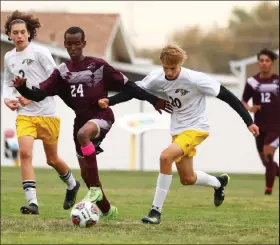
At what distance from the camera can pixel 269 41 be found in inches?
3253

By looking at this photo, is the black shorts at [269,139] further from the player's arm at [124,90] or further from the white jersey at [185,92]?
the player's arm at [124,90]

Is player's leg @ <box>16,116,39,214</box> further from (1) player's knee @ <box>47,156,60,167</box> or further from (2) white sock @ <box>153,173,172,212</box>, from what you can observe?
(2) white sock @ <box>153,173,172,212</box>

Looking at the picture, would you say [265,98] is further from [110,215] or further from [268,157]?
[110,215]

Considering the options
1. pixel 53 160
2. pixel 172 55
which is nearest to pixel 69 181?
pixel 53 160

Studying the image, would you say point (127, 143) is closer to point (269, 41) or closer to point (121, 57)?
point (121, 57)

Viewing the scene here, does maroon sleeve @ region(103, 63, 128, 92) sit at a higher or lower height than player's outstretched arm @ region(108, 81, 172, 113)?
higher

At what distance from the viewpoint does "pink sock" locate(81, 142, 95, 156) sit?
954cm

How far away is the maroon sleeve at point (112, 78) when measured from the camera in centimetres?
994

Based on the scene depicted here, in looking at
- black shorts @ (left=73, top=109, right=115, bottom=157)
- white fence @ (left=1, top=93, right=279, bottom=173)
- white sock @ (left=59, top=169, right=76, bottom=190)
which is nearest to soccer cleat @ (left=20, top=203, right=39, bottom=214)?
black shorts @ (left=73, top=109, right=115, bottom=157)

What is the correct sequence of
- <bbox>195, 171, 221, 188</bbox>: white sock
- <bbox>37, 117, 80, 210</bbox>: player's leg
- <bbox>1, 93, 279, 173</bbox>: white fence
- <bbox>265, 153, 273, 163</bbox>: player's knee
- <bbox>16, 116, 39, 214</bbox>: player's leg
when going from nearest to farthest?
<bbox>16, 116, 39, 214</bbox>: player's leg → <bbox>195, 171, 221, 188</bbox>: white sock → <bbox>37, 117, 80, 210</bbox>: player's leg → <bbox>265, 153, 273, 163</bbox>: player's knee → <bbox>1, 93, 279, 173</bbox>: white fence

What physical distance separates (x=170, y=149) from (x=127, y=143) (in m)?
17.4

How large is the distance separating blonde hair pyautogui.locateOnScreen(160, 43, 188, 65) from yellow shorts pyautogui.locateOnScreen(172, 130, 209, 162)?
2.55 feet

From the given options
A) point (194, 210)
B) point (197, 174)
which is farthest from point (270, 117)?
point (197, 174)

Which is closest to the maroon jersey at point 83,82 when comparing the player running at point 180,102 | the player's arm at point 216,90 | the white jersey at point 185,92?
the player running at point 180,102
